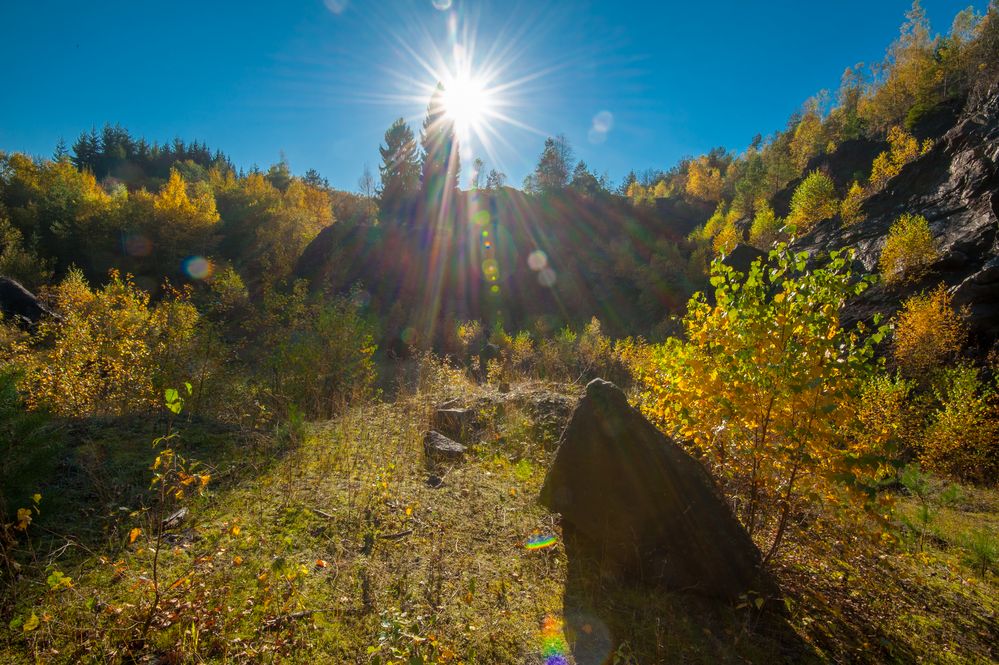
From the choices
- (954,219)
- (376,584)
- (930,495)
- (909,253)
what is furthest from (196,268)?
(954,219)

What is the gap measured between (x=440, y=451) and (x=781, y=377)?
4898mm

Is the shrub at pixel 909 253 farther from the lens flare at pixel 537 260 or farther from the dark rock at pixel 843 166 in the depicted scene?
the lens flare at pixel 537 260

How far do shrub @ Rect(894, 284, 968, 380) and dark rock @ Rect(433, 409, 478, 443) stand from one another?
71.8 feet

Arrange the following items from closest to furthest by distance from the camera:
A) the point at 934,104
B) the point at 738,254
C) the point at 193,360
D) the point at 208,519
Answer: the point at 208,519 < the point at 193,360 < the point at 738,254 < the point at 934,104

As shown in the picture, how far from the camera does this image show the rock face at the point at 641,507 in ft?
13.1

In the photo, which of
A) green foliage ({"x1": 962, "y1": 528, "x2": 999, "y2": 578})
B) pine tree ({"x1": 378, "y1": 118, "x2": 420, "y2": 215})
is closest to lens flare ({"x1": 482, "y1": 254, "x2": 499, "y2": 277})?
pine tree ({"x1": 378, "y1": 118, "x2": 420, "y2": 215})

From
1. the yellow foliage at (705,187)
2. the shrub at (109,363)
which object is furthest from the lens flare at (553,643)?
the yellow foliage at (705,187)

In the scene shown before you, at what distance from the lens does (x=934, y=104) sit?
3953 centimetres

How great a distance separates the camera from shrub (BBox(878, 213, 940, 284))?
21.0 meters

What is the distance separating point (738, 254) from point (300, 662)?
3738 cm

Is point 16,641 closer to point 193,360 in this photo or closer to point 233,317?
point 193,360

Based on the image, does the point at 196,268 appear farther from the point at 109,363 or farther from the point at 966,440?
the point at 966,440

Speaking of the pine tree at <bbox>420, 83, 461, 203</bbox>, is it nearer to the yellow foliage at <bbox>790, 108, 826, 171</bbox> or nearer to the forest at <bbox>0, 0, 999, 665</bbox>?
the forest at <bbox>0, 0, 999, 665</bbox>

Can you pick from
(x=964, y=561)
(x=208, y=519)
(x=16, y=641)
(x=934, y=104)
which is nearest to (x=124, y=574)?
(x=16, y=641)
